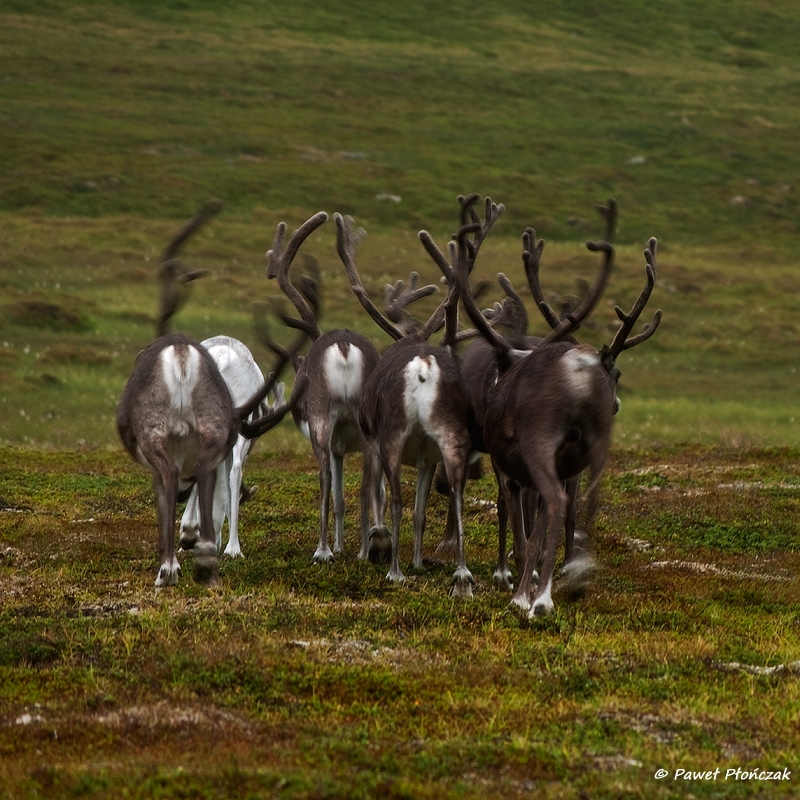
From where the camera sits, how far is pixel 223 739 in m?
8.20

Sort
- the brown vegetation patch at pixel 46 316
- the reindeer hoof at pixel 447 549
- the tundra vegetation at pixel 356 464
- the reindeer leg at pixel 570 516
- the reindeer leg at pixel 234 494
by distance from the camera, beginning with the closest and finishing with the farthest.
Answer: the tundra vegetation at pixel 356 464, the reindeer leg at pixel 570 516, the reindeer leg at pixel 234 494, the reindeer hoof at pixel 447 549, the brown vegetation patch at pixel 46 316

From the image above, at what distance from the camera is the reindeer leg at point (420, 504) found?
14.5 metres

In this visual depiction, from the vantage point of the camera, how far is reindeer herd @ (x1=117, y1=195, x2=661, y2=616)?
12336 millimetres

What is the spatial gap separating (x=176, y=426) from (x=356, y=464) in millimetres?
13179

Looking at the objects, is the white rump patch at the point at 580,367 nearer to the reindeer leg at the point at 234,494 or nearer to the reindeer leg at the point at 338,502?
the reindeer leg at the point at 338,502

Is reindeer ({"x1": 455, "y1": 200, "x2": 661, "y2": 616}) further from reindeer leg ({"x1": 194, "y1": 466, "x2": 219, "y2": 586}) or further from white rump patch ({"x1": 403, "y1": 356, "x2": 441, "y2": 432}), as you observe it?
reindeer leg ({"x1": 194, "y1": 466, "x2": 219, "y2": 586})

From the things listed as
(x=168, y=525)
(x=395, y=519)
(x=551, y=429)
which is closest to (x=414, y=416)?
(x=395, y=519)

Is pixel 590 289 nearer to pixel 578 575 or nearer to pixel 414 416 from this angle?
pixel 414 416

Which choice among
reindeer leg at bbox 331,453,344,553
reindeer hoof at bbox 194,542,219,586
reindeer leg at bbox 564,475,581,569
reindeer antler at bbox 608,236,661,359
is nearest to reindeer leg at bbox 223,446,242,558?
reindeer leg at bbox 331,453,344,553

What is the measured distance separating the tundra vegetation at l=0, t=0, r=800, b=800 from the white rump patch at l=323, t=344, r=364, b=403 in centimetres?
194

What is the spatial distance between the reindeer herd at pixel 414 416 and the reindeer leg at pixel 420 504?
2 cm

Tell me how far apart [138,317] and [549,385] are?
31528 mm

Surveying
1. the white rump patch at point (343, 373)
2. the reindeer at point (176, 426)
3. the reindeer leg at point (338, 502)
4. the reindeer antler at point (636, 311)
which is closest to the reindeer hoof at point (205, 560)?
the reindeer at point (176, 426)

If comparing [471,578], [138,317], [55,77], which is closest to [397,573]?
[471,578]
